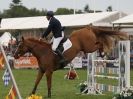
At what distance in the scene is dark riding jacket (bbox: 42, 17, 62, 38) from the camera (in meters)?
14.2

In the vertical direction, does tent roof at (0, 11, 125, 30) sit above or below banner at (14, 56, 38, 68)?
above

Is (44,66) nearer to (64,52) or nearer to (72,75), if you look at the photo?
(64,52)

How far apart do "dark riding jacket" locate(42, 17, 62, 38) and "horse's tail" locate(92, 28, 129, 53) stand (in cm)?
156

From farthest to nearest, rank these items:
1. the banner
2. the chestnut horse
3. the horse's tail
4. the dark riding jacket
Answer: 1. the banner
2. the horse's tail
3. the chestnut horse
4. the dark riding jacket

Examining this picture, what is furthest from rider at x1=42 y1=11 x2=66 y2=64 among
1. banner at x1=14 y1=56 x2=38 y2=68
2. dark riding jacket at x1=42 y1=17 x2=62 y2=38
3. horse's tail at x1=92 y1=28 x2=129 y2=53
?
banner at x1=14 y1=56 x2=38 y2=68

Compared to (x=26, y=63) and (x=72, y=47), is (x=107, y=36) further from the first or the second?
(x=26, y=63)

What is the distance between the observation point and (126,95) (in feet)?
38.7

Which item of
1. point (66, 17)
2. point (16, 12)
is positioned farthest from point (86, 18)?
point (16, 12)

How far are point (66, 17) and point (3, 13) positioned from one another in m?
62.0

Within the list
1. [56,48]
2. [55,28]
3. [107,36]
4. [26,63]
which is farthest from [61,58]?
[26,63]

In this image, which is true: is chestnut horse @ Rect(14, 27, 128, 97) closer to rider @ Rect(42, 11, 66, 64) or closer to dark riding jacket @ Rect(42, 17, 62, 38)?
rider @ Rect(42, 11, 66, 64)

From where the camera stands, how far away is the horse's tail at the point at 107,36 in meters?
15.3

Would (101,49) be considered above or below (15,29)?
above

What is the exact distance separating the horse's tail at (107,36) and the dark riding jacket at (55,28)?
5.12ft
